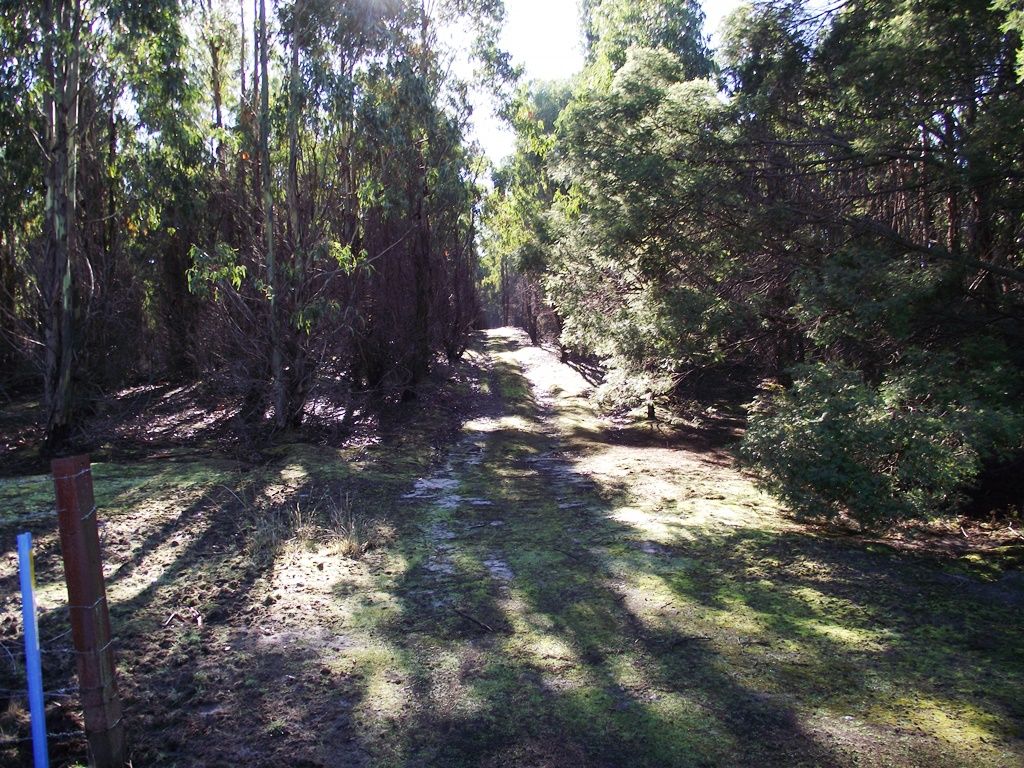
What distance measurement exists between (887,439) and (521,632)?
3771 mm

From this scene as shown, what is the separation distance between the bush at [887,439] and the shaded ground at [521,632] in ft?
1.64

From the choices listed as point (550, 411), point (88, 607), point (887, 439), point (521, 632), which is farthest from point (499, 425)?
point (88, 607)

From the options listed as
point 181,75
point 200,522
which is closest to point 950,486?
point 200,522

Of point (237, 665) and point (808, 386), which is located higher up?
point (808, 386)

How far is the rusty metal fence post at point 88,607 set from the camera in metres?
2.88

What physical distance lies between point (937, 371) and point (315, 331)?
8.48 meters

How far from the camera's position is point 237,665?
421cm

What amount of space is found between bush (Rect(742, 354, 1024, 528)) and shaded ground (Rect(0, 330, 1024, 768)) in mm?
Result: 498

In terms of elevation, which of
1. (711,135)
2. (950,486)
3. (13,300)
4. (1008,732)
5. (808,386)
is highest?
(711,135)

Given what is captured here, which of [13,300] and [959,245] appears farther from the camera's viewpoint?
[13,300]

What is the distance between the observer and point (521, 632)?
187 inches

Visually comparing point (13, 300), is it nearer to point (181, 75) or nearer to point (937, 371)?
point (181, 75)

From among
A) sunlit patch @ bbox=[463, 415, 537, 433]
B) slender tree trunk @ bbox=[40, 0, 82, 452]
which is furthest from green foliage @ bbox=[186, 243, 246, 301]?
sunlit patch @ bbox=[463, 415, 537, 433]

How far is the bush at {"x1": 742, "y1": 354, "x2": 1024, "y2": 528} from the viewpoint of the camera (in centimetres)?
623
